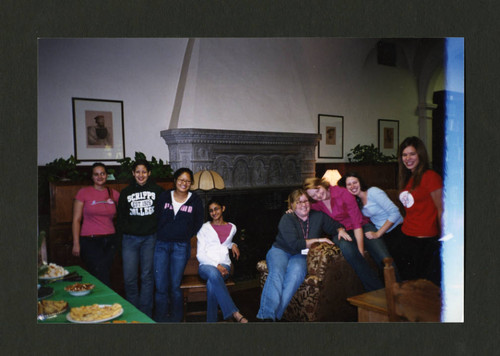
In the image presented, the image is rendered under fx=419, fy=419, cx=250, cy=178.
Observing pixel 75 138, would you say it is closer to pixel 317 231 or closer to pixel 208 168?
pixel 208 168

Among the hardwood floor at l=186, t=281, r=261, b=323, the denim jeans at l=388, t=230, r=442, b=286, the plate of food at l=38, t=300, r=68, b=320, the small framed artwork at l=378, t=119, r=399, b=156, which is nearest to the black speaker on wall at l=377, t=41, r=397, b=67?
the small framed artwork at l=378, t=119, r=399, b=156

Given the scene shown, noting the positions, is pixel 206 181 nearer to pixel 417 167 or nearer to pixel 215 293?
pixel 215 293

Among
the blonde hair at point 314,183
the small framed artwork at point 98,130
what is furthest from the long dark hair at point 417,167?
the small framed artwork at point 98,130

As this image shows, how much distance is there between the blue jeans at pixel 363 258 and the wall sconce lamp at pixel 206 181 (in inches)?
35.2

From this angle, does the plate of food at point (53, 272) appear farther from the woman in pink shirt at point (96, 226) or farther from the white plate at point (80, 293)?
the white plate at point (80, 293)

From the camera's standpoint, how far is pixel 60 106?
8.58 feet

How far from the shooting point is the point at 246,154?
3.35 meters

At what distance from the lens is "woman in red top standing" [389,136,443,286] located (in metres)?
2.68

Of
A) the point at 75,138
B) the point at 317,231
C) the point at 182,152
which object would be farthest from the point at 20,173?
the point at 317,231

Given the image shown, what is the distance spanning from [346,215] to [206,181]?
980mm

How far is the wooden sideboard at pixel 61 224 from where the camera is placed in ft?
8.71

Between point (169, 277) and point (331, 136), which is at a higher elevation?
point (331, 136)

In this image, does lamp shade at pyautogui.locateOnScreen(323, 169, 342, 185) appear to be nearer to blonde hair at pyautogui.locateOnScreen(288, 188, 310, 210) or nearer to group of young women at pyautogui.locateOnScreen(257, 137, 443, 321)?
group of young women at pyautogui.locateOnScreen(257, 137, 443, 321)

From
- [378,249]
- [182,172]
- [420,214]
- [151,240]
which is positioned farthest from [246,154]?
[420,214]
